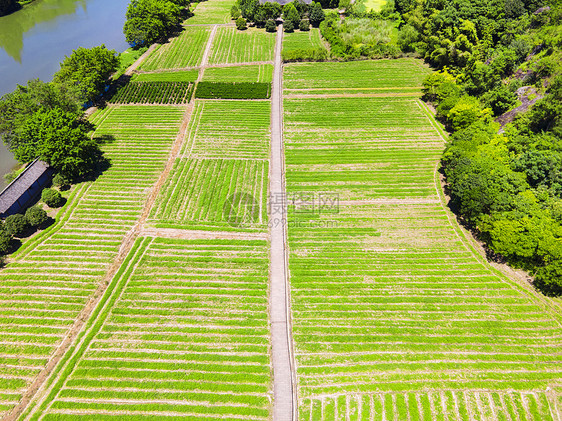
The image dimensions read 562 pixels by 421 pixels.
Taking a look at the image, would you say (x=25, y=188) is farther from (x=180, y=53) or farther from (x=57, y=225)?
(x=180, y=53)

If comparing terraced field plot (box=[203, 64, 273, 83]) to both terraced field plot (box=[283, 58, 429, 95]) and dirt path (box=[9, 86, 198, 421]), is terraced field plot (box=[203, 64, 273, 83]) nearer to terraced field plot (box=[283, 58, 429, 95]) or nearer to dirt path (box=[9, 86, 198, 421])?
terraced field plot (box=[283, 58, 429, 95])

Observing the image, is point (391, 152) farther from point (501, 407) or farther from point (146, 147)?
point (146, 147)

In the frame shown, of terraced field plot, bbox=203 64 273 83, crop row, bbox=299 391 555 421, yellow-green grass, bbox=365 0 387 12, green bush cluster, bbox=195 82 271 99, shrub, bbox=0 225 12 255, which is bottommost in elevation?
crop row, bbox=299 391 555 421

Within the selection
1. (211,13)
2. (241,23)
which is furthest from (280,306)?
(211,13)

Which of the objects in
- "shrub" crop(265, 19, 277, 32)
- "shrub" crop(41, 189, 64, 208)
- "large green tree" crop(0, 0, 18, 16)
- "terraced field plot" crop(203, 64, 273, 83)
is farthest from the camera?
"large green tree" crop(0, 0, 18, 16)

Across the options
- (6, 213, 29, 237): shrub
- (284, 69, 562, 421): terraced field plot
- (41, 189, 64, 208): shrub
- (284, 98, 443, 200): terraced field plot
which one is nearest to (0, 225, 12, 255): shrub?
(6, 213, 29, 237): shrub

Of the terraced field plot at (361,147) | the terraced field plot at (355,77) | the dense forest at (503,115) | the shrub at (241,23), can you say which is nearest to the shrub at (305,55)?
the terraced field plot at (355,77)
